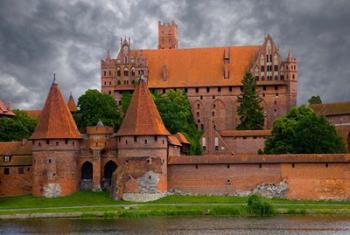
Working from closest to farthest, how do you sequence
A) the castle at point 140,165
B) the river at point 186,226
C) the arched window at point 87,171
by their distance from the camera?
the river at point 186,226
the castle at point 140,165
the arched window at point 87,171

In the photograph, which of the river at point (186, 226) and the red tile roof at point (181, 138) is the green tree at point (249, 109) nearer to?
the red tile roof at point (181, 138)

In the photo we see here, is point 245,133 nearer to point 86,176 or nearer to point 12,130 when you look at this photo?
point 86,176

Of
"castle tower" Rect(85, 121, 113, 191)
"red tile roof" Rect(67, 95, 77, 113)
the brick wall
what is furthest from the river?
"red tile roof" Rect(67, 95, 77, 113)

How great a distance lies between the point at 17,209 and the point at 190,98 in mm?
39017

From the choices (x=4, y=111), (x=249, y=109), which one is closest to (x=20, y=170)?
(x=4, y=111)

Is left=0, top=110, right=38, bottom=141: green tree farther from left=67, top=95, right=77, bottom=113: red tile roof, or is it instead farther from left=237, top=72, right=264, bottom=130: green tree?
left=237, top=72, right=264, bottom=130: green tree

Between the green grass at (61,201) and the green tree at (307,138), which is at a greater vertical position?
the green tree at (307,138)

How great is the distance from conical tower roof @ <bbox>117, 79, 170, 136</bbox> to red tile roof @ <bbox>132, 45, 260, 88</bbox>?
3001cm

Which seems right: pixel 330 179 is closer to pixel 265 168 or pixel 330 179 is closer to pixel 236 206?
pixel 265 168

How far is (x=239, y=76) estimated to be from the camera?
97812 mm

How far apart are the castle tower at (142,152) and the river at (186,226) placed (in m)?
8.37


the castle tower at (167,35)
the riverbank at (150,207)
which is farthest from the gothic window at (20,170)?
the castle tower at (167,35)

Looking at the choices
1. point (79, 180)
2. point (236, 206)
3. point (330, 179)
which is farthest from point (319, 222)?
point (79, 180)

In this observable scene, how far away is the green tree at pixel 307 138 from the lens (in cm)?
7069
